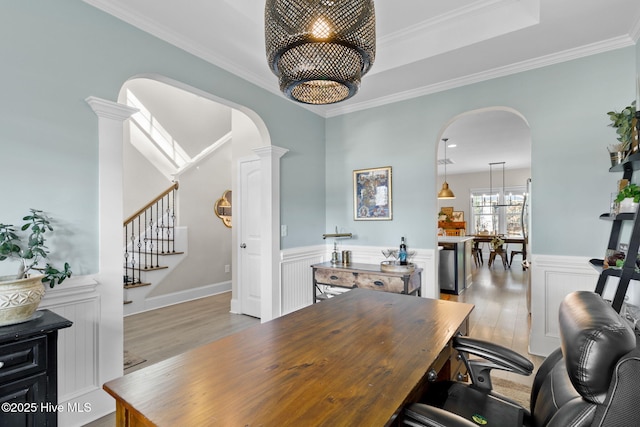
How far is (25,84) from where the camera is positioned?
1812 mm

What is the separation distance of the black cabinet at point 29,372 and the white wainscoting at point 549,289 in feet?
11.7

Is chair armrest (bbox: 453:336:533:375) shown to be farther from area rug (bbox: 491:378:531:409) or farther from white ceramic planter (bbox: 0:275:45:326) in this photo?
white ceramic planter (bbox: 0:275:45:326)

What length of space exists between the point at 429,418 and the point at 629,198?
226 cm

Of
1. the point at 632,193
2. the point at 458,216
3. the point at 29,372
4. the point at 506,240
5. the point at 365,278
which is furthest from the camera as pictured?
the point at 458,216

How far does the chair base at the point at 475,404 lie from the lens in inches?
47.6

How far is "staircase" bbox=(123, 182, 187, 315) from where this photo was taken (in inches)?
173

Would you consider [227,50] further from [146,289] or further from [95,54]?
[146,289]

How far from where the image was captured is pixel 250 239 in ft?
14.1

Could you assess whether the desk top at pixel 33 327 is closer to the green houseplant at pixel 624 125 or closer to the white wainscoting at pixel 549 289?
the white wainscoting at pixel 549 289

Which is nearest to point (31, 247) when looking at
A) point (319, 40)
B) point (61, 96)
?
point (61, 96)

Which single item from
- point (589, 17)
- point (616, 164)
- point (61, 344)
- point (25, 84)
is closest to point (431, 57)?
point (589, 17)

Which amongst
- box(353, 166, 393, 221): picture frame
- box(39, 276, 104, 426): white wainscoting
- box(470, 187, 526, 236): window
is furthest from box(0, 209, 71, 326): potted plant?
box(470, 187, 526, 236): window

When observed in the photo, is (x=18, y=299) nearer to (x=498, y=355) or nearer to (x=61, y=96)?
(x=61, y=96)

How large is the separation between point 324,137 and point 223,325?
273cm
